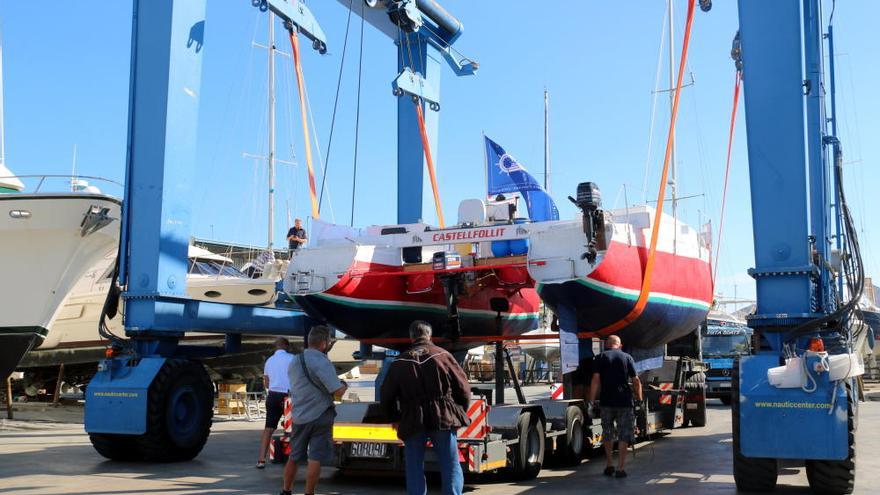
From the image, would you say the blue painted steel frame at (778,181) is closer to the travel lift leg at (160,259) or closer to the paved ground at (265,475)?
the paved ground at (265,475)

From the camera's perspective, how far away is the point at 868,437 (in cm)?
1197

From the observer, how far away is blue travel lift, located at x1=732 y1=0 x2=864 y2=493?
6.43 meters

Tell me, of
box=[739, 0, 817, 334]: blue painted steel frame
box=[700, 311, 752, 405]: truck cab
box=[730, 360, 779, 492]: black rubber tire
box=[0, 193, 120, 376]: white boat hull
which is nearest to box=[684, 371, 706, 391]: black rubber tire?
box=[700, 311, 752, 405]: truck cab

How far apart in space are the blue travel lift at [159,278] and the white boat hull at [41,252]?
2.93m

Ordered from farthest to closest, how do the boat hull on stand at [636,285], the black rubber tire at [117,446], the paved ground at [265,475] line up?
the black rubber tire at [117,446] < the boat hull on stand at [636,285] < the paved ground at [265,475]

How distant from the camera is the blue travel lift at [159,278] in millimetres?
9109

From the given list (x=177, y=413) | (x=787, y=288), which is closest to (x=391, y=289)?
(x=177, y=413)

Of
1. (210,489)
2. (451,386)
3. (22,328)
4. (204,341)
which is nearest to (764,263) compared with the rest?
(451,386)

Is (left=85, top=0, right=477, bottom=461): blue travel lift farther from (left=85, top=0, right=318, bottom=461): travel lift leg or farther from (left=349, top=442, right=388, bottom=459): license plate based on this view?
(left=349, top=442, right=388, bottom=459): license plate

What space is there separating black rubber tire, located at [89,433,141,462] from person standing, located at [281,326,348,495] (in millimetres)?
3928

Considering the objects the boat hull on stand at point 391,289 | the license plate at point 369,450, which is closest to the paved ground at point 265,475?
the license plate at point 369,450

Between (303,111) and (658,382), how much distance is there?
6.56 m

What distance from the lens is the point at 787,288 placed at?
7.23 meters

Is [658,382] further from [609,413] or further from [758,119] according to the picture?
[758,119]
